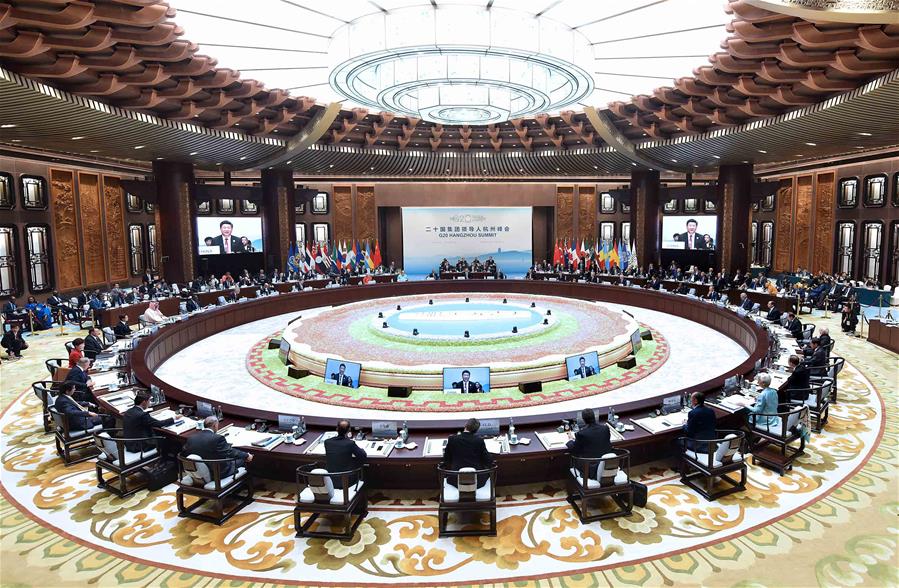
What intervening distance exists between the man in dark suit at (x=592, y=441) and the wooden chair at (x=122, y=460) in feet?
14.5

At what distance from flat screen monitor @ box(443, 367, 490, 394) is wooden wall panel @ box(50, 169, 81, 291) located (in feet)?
52.5

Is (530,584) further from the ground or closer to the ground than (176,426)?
closer to the ground

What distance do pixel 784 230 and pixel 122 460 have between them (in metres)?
25.8

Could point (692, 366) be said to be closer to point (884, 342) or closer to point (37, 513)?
point (884, 342)

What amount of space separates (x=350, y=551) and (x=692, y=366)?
8.23m

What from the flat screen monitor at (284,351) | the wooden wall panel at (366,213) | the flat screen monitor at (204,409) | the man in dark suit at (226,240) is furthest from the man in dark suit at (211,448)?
the wooden wall panel at (366,213)

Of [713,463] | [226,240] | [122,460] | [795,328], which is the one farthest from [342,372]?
[226,240]

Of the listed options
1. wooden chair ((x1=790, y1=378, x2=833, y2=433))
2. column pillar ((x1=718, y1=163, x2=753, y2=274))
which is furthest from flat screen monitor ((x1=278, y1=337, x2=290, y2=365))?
column pillar ((x1=718, y1=163, x2=753, y2=274))

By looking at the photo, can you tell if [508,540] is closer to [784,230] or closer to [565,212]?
[565,212]

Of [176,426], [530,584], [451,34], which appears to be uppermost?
[451,34]

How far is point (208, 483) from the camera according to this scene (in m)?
4.97

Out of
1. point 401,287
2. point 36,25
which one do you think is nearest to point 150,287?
point 401,287

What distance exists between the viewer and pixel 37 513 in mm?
5211

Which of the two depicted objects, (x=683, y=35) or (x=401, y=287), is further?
(x=401, y=287)
